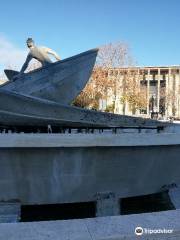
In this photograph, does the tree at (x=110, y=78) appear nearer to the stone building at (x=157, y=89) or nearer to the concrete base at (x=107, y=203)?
the stone building at (x=157, y=89)

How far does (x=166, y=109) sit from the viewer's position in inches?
2997

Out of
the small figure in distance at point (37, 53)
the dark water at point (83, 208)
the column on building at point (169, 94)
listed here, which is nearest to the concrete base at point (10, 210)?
the dark water at point (83, 208)

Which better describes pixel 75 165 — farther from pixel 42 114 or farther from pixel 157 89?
→ pixel 157 89

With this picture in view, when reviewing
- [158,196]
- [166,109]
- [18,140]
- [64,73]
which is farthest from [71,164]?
[166,109]

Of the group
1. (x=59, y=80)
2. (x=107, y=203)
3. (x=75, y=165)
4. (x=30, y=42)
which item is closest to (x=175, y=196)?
(x=107, y=203)

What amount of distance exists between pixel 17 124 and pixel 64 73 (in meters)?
2.13

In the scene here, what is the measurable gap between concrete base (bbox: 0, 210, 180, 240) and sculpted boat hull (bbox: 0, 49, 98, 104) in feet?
19.6

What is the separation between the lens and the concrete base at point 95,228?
342cm

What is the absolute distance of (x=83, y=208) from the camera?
26.8 feet

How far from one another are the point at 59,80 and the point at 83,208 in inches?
125

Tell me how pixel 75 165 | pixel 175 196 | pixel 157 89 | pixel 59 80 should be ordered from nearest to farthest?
pixel 75 165, pixel 175 196, pixel 59 80, pixel 157 89

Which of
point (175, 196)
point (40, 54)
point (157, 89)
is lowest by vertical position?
point (175, 196)

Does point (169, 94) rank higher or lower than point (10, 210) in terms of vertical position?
higher

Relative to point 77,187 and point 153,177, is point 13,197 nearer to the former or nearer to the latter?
point 77,187
